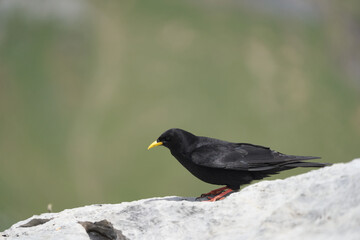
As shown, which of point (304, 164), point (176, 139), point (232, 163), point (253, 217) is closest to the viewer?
point (253, 217)

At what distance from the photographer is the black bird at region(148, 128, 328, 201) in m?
4.92

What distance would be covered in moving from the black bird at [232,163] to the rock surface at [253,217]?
1029mm

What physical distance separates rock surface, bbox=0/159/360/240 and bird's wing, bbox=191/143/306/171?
102cm

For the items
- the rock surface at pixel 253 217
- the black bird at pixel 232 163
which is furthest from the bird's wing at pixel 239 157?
the rock surface at pixel 253 217

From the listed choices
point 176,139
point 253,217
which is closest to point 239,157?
point 176,139

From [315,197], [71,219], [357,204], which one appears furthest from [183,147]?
[357,204]

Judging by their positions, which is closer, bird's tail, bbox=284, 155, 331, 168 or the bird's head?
bird's tail, bbox=284, 155, 331, 168

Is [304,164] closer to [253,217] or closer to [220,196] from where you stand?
[220,196]

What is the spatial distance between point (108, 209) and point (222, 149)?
1489mm

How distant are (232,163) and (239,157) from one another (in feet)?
0.44

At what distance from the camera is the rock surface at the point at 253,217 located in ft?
9.25

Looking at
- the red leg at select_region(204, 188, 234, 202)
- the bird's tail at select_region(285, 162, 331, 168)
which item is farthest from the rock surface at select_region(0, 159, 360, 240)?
the bird's tail at select_region(285, 162, 331, 168)

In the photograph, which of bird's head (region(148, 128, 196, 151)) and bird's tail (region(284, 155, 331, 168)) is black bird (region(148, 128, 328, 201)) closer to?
bird's tail (region(284, 155, 331, 168))

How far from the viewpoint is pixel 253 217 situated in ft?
10.7
